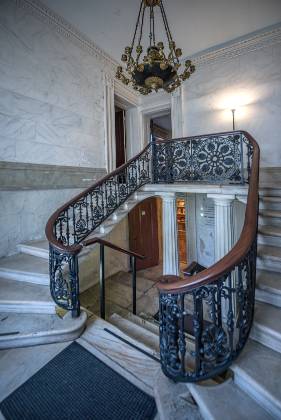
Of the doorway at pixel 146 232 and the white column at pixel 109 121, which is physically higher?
the white column at pixel 109 121

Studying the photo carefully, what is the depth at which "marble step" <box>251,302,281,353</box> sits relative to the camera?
1516 millimetres

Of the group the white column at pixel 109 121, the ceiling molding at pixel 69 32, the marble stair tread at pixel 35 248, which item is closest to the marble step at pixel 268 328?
the marble stair tread at pixel 35 248

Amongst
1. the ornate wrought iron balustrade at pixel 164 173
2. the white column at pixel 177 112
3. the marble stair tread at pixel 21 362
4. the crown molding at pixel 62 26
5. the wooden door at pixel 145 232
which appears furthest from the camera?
the wooden door at pixel 145 232

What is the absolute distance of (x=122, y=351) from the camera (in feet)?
6.44

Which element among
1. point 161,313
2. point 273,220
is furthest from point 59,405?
point 273,220

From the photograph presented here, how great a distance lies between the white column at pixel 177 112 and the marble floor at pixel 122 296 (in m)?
4.55

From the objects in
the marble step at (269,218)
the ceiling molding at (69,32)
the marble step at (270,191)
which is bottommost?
the marble step at (269,218)

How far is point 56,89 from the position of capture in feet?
14.9

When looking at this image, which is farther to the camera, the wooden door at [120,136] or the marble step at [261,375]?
the wooden door at [120,136]

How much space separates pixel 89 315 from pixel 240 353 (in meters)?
1.67

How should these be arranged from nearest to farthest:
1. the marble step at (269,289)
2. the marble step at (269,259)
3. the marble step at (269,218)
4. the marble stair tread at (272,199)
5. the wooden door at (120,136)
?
the marble step at (269,289) < the marble step at (269,259) < the marble step at (269,218) < the marble stair tread at (272,199) < the wooden door at (120,136)

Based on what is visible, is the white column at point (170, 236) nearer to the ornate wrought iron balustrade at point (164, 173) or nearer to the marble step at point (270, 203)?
the ornate wrought iron balustrade at point (164, 173)

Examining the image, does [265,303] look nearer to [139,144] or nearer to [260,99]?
[260,99]

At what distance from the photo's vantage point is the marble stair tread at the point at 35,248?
11.5 ft
